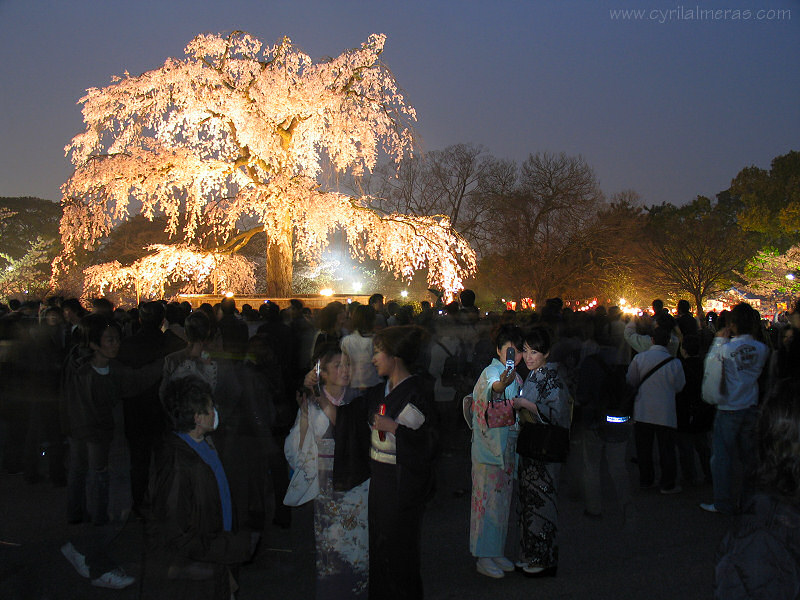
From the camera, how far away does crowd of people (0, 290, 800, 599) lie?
3.12 metres

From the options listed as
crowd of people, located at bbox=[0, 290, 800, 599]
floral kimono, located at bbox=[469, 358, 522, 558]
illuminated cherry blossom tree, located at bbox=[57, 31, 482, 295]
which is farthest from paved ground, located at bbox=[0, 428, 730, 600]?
illuminated cherry blossom tree, located at bbox=[57, 31, 482, 295]

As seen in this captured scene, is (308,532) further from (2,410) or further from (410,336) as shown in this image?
(2,410)

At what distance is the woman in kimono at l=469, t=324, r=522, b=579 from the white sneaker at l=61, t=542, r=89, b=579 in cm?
285

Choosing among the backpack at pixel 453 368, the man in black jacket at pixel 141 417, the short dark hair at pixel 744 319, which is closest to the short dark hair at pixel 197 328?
the man in black jacket at pixel 141 417

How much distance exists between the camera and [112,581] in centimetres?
467

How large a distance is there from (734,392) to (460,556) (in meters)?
3.00

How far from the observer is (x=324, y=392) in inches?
157

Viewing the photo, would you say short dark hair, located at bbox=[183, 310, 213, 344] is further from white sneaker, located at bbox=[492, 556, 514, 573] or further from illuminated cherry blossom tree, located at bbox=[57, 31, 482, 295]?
illuminated cherry blossom tree, located at bbox=[57, 31, 482, 295]

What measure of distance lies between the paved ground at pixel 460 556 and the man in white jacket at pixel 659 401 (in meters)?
0.39

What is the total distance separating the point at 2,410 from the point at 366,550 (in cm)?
551

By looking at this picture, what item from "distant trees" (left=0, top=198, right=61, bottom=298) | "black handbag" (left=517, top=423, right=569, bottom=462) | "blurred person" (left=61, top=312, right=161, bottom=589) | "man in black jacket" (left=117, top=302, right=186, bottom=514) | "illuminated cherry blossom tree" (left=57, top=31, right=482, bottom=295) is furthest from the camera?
"distant trees" (left=0, top=198, right=61, bottom=298)

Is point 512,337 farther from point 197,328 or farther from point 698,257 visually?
point 698,257

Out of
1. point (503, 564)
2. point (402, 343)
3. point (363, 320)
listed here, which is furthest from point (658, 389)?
point (402, 343)

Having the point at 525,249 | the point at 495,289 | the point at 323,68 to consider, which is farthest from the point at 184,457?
the point at 495,289
